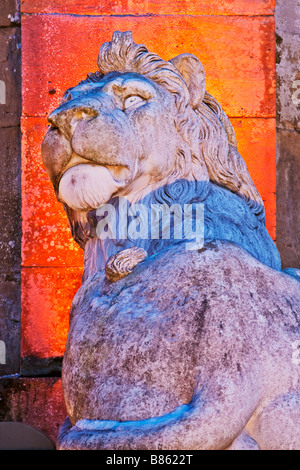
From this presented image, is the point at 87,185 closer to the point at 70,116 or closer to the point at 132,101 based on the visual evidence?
the point at 70,116

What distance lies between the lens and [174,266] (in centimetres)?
323

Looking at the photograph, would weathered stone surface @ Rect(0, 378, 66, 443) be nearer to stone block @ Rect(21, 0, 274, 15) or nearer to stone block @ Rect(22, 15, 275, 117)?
stone block @ Rect(22, 15, 275, 117)

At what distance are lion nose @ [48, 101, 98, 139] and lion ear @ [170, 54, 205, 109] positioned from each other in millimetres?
569

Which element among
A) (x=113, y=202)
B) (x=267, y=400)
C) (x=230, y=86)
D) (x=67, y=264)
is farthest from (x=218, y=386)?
(x=230, y=86)

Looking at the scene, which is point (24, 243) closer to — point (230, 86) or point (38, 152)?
point (38, 152)

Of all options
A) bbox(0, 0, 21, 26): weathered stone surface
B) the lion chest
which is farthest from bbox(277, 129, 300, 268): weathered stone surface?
the lion chest

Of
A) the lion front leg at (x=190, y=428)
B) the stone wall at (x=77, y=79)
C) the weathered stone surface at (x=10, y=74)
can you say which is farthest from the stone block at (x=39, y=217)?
the lion front leg at (x=190, y=428)

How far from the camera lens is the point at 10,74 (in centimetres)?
562

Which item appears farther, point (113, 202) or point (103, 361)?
point (113, 202)

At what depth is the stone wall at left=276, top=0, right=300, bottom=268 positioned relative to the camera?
5398mm

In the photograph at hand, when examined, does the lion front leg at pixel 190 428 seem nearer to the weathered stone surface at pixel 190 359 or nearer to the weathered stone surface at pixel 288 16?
→ the weathered stone surface at pixel 190 359

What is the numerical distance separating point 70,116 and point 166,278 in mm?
771

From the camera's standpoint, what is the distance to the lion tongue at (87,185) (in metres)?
3.49

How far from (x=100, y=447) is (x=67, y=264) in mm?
2221
